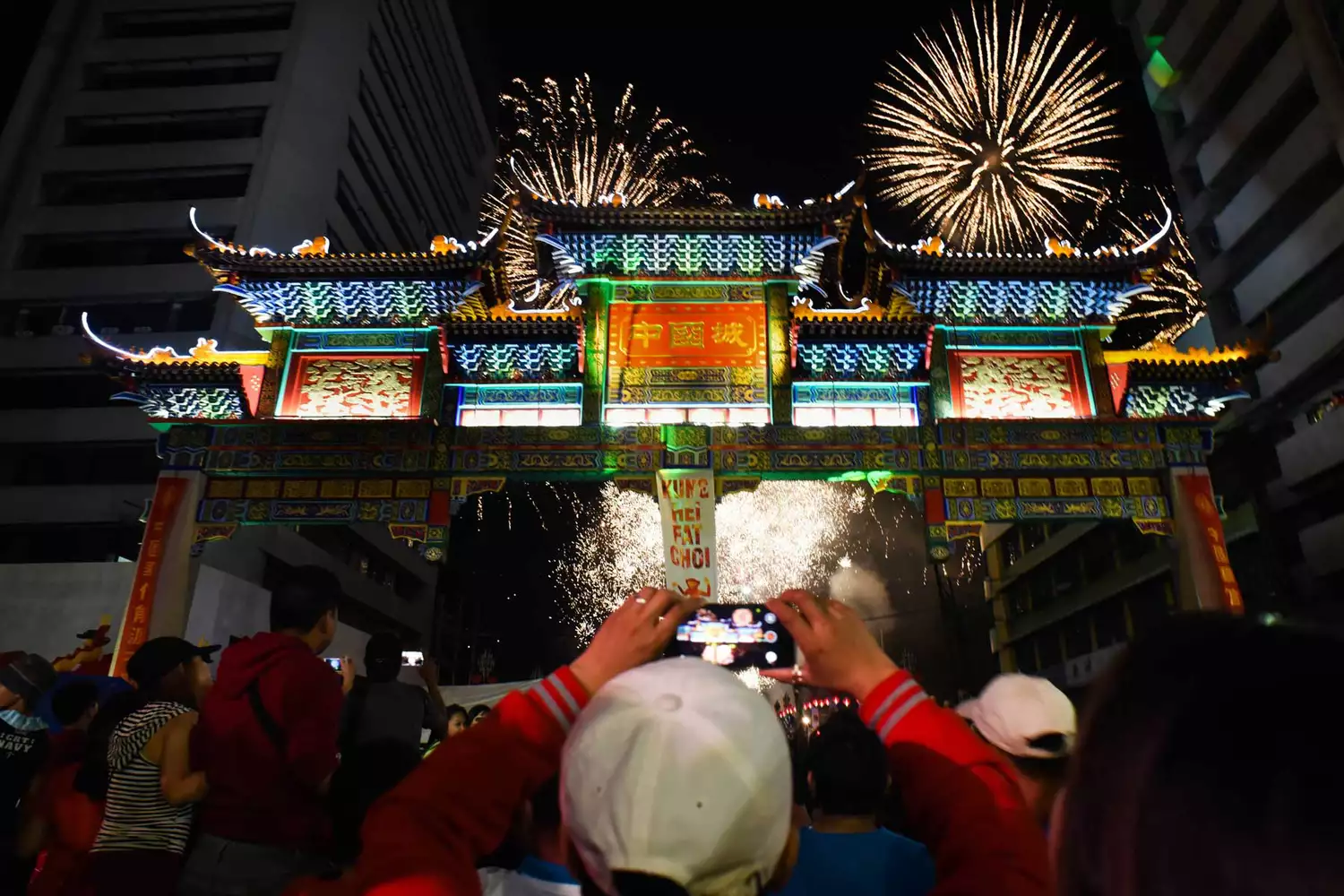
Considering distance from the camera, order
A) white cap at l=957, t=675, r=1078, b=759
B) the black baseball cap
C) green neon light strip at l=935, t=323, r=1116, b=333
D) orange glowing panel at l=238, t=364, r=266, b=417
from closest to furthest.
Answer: white cap at l=957, t=675, r=1078, b=759
the black baseball cap
orange glowing panel at l=238, t=364, r=266, b=417
green neon light strip at l=935, t=323, r=1116, b=333

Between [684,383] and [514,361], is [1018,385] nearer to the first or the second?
[684,383]

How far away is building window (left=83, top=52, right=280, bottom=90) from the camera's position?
28219mm

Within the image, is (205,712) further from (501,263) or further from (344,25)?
(344,25)

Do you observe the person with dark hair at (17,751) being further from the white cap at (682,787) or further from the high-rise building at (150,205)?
the high-rise building at (150,205)

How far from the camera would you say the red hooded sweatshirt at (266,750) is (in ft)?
8.71

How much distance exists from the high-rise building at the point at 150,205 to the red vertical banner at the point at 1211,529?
776 inches

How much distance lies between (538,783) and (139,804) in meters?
2.38

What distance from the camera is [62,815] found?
11.9ft

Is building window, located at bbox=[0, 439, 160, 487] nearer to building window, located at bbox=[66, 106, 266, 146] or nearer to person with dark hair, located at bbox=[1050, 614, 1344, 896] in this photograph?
building window, located at bbox=[66, 106, 266, 146]

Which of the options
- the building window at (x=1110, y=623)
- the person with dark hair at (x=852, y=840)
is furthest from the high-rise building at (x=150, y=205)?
the building window at (x=1110, y=623)

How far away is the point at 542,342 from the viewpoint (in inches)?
432

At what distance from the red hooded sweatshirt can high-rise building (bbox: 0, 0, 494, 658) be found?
61.4ft

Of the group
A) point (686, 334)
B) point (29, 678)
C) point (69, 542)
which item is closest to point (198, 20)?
point (69, 542)

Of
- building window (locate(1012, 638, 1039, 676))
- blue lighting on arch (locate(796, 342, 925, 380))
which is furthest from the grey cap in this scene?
building window (locate(1012, 638, 1039, 676))
